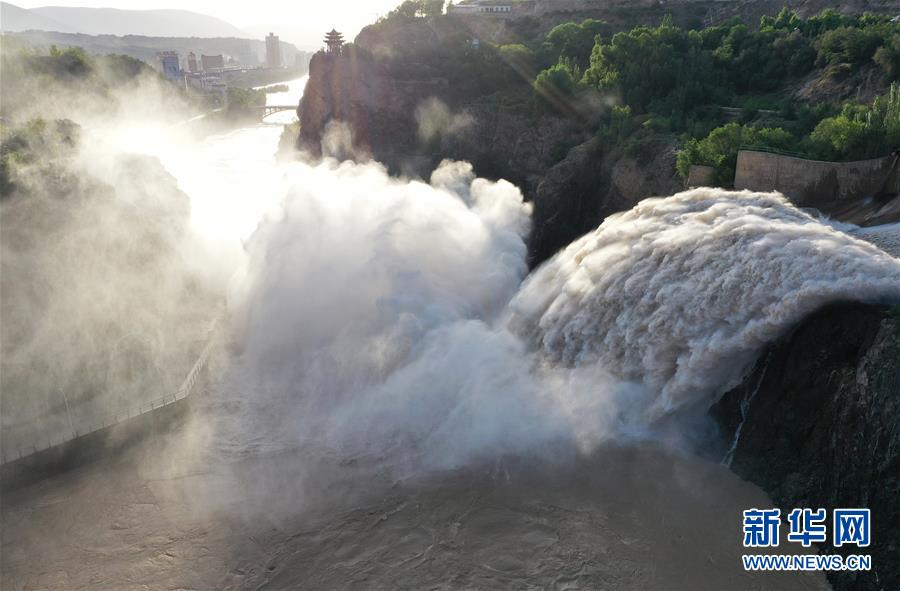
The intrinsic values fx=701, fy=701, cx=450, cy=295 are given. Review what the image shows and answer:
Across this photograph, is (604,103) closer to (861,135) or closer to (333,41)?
(861,135)

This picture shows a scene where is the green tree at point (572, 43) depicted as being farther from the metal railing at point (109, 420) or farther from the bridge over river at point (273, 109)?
the bridge over river at point (273, 109)

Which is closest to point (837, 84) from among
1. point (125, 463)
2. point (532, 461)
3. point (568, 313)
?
point (568, 313)

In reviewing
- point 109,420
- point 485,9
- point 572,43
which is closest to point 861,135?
point 109,420

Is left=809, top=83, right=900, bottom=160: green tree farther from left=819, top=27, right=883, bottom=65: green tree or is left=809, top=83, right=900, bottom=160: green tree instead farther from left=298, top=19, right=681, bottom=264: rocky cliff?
left=819, top=27, right=883, bottom=65: green tree

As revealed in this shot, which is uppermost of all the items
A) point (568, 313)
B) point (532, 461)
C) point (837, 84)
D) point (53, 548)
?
point (837, 84)

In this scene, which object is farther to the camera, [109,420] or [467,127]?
[467,127]

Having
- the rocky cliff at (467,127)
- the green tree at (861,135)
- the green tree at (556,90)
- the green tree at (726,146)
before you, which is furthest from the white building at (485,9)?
the green tree at (861,135)

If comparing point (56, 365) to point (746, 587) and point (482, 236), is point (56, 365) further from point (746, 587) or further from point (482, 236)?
point (746, 587)
